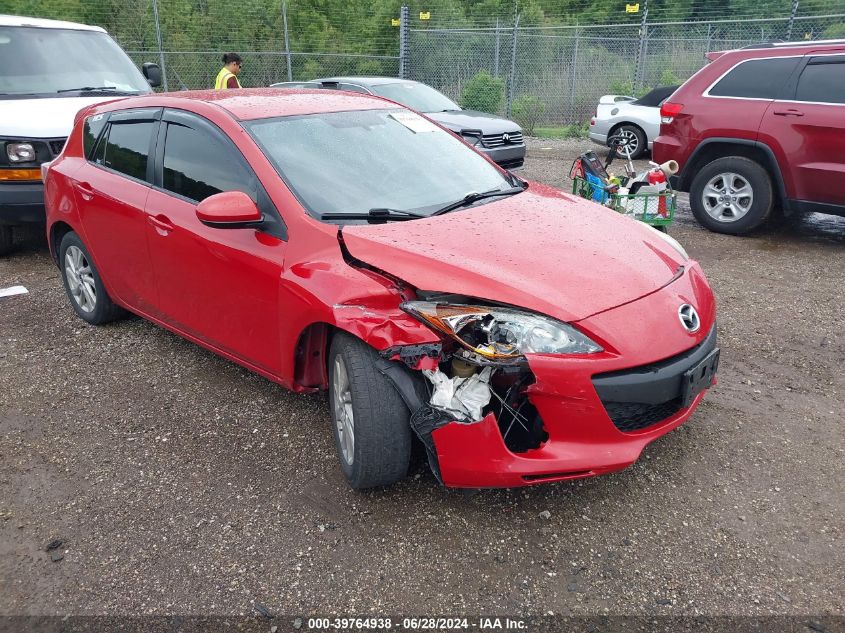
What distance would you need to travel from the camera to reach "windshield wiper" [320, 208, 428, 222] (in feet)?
10.3

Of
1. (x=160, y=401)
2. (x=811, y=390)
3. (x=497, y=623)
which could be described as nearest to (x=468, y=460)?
(x=497, y=623)

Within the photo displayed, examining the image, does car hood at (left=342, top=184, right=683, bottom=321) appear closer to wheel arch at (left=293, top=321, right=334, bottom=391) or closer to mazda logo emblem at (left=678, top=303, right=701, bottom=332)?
mazda logo emblem at (left=678, top=303, right=701, bottom=332)

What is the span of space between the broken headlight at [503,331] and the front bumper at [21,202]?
4.82m

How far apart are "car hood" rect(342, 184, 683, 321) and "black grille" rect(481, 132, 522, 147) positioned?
250 inches

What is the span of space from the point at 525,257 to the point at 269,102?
185 cm

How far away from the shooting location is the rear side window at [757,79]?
261 inches

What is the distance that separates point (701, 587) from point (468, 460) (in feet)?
3.07

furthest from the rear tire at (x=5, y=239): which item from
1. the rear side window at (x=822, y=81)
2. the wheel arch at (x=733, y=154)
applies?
the rear side window at (x=822, y=81)

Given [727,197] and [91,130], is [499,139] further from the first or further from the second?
[91,130]

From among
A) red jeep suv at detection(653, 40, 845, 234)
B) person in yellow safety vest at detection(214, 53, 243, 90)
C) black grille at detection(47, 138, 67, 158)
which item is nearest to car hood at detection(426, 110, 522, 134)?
person in yellow safety vest at detection(214, 53, 243, 90)

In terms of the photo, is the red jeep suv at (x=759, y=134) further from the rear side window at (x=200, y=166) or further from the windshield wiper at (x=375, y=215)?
the rear side window at (x=200, y=166)

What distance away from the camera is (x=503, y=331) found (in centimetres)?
260

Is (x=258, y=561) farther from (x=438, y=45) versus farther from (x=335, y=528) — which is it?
(x=438, y=45)

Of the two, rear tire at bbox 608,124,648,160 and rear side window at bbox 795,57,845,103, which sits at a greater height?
rear side window at bbox 795,57,845,103
